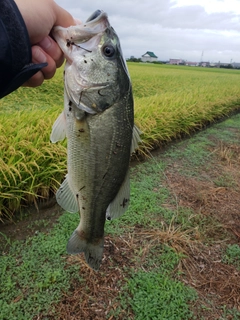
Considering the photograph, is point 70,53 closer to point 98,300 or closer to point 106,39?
point 106,39

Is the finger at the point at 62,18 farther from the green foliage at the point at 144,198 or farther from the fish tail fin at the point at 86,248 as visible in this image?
the green foliage at the point at 144,198

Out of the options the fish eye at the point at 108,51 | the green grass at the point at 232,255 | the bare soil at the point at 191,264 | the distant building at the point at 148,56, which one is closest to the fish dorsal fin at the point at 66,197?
the fish eye at the point at 108,51

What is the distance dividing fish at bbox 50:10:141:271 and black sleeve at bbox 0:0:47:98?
176 millimetres

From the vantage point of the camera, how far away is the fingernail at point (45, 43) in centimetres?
142

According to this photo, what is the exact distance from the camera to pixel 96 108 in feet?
4.35

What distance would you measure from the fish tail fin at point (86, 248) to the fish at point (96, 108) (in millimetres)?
326

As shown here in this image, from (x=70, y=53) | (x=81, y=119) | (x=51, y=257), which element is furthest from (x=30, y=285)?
(x=70, y=53)

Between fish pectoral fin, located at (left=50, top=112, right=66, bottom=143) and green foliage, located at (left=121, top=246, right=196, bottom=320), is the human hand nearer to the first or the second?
fish pectoral fin, located at (left=50, top=112, right=66, bottom=143)

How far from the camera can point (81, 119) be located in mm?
1330

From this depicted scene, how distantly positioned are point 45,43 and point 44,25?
0.36 feet

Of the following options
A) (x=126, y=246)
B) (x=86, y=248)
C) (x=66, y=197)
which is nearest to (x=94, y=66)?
(x=66, y=197)

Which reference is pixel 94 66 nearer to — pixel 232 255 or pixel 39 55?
pixel 39 55

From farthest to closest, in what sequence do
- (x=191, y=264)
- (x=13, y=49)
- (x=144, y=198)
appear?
(x=144, y=198), (x=191, y=264), (x=13, y=49)

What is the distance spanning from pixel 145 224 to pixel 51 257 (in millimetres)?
1158
